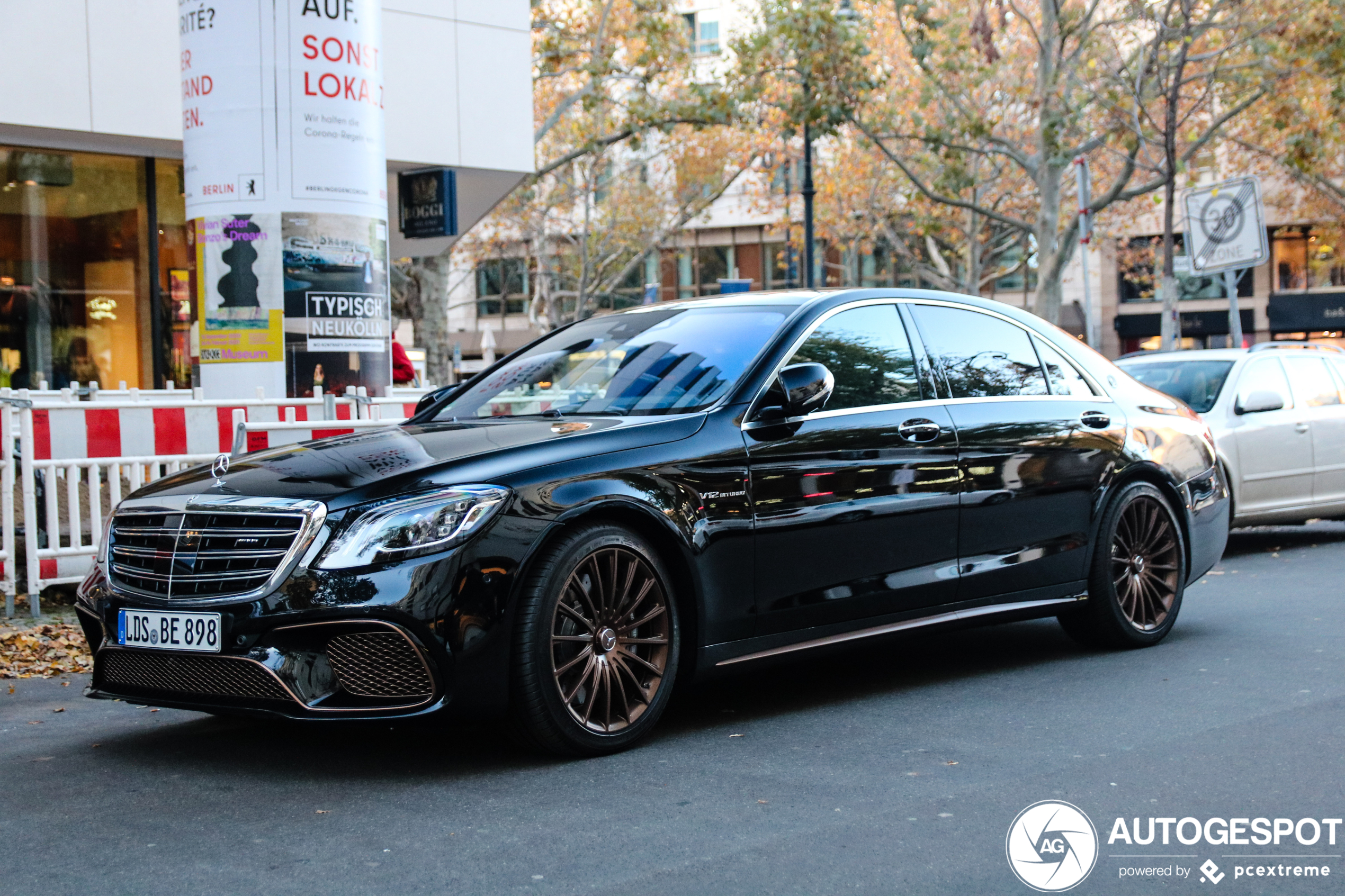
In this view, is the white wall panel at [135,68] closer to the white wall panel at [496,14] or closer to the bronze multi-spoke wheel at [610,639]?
the white wall panel at [496,14]

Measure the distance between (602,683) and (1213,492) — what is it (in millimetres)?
3996

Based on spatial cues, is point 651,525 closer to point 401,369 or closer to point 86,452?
point 86,452

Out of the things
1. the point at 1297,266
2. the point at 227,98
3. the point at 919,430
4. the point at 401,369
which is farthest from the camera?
the point at 1297,266

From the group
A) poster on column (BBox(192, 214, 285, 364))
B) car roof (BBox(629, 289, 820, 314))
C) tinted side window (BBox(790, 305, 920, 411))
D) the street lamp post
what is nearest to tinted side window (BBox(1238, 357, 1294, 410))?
tinted side window (BBox(790, 305, 920, 411))

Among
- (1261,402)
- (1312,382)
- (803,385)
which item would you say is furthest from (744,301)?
(1312,382)

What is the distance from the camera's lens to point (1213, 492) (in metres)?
7.73

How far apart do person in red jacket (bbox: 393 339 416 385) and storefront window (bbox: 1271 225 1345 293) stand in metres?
35.4

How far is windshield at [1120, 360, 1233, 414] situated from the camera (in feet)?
39.0

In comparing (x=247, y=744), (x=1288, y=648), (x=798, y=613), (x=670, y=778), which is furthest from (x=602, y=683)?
(x=1288, y=648)

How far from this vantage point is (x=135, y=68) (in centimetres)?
1513

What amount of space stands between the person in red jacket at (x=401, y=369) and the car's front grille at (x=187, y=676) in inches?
449

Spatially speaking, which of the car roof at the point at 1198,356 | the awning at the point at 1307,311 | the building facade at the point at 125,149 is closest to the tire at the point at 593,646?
the car roof at the point at 1198,356

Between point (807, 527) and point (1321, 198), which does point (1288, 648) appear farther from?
point (1321, 198)

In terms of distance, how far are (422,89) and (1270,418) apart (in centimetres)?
1024
